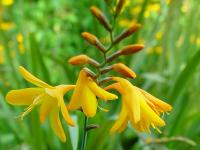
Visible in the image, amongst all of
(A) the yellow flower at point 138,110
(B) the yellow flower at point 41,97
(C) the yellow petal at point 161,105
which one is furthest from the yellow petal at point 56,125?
(C) the yellow petal at point 161,105

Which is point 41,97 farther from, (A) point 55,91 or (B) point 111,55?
(B) point 111,55

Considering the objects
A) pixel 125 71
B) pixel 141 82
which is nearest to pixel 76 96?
pixel 125 71

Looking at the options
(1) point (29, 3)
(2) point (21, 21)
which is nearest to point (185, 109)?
(2) point (21, 21)

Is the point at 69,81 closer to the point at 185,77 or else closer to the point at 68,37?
the point at 185,77

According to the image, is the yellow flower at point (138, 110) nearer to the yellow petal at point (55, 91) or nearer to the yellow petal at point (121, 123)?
the yellow petal at point (121, 123)

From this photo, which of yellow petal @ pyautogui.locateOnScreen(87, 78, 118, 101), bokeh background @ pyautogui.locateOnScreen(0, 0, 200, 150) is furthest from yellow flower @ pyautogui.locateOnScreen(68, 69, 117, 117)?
bokeh background @ pyautogui.locateOnScreen(0, 0, 200, 150)
